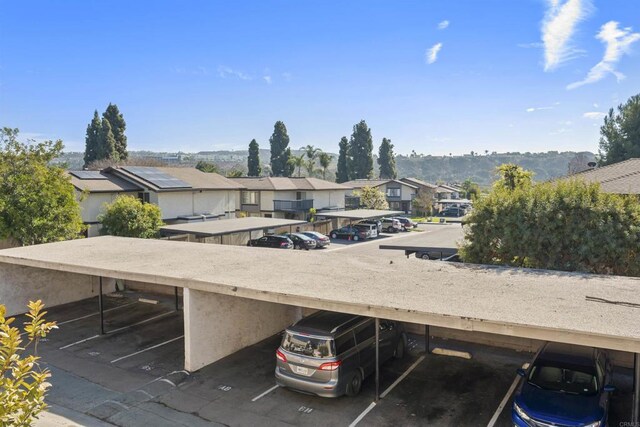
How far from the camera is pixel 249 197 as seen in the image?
4816cm

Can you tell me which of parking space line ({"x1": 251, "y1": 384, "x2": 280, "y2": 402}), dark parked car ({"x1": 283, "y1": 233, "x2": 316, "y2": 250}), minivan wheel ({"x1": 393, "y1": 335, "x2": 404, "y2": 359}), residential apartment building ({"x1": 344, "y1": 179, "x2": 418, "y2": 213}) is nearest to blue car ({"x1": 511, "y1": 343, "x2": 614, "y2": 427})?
minivan wheel ({"x1": 393, "y1": 335, "x2": 404, "y2": 359})

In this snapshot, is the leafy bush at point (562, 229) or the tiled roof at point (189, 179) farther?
the tiled roof at point (189, 179)

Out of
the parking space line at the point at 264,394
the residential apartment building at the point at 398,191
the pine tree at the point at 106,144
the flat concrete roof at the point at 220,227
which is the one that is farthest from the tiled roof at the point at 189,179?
the residential apartment building at the point at 398,191

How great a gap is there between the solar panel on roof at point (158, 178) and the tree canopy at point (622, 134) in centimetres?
4431

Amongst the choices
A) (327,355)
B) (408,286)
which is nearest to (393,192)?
(408,286)

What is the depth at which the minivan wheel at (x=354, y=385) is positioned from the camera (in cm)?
1016

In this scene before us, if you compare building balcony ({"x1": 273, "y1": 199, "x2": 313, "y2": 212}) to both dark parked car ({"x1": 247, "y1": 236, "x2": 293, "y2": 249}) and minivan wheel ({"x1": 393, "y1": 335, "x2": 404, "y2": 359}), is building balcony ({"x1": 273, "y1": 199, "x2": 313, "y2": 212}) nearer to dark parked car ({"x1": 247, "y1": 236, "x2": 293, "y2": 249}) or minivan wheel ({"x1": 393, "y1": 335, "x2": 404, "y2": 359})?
dark parked car ({"x1": 247, "y1": 236, "x2": 293, "y2": 249})

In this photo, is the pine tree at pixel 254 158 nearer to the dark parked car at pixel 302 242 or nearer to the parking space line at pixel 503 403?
the dark parked car at pixel 302 242

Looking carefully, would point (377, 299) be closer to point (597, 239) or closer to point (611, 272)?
point (597, 239)

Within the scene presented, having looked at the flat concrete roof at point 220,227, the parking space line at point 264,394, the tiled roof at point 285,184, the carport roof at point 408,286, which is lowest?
the parking space line at point 264,394

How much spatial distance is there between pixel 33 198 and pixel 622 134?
5504cm

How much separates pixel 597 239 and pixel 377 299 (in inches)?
328

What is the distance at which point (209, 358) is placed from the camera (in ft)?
41.1

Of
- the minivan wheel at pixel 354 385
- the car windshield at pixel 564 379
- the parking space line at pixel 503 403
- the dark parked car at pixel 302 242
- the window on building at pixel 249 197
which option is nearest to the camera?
the car windshield at pixel 564 379
